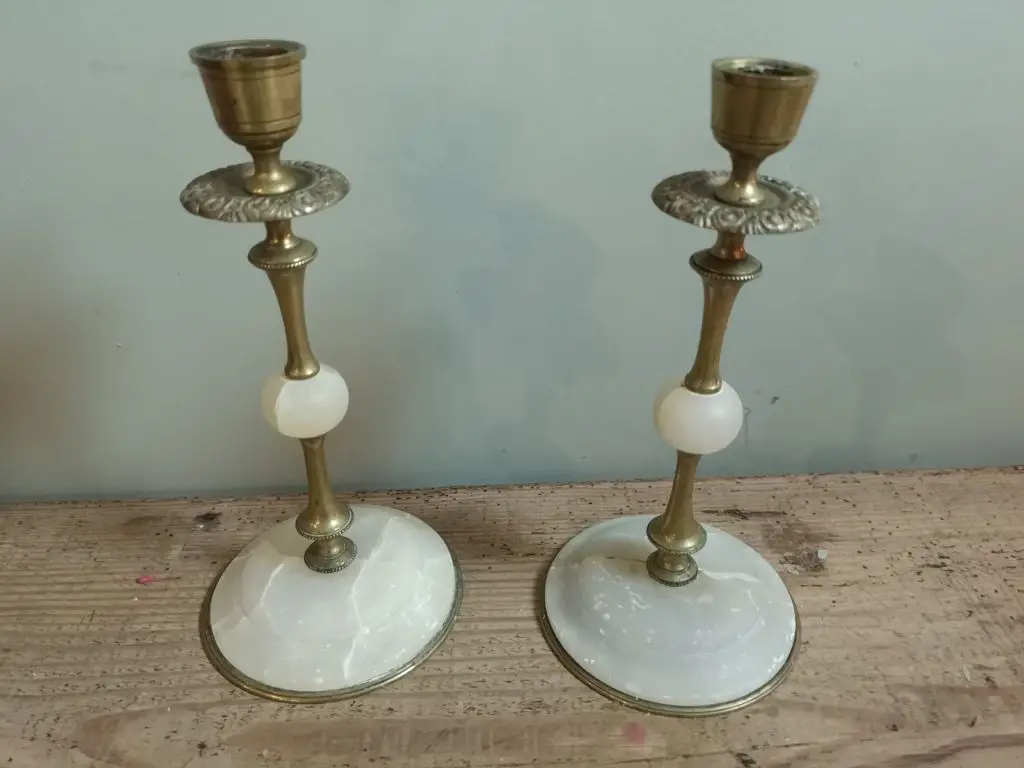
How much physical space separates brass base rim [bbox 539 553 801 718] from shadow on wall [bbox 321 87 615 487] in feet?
0.85

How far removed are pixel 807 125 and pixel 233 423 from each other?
24.0 inches

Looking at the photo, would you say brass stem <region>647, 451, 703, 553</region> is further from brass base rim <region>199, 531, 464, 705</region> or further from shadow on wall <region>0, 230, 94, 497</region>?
shadow on wall <region>0, 230, 94, 497</region>

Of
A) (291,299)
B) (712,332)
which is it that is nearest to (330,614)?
(291,299)

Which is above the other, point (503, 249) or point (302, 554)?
point (503, 249)

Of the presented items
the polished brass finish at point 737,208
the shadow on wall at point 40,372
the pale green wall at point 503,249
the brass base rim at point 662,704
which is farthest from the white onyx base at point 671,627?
the shadow on wall at point 40,372

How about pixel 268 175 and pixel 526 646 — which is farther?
pixel 526 646

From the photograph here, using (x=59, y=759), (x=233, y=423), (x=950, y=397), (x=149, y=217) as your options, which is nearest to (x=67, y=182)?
(x=149, y=217)

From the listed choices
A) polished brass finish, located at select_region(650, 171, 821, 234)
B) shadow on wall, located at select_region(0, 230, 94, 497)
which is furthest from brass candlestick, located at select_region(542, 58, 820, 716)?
shadow on wall, located at select_region(0, 230, 94, 497)

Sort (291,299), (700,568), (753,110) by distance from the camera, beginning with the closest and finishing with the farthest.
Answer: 1. (753,110)
2. (291,299)
3. (700,568)

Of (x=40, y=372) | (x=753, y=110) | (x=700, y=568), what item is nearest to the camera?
(x=753, y=110)

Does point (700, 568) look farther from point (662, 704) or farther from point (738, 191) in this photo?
point (738, 191)

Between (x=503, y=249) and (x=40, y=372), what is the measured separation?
0.47 meters

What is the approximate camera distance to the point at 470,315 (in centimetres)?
77

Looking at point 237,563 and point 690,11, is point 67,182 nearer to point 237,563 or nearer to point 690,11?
point 237,563
